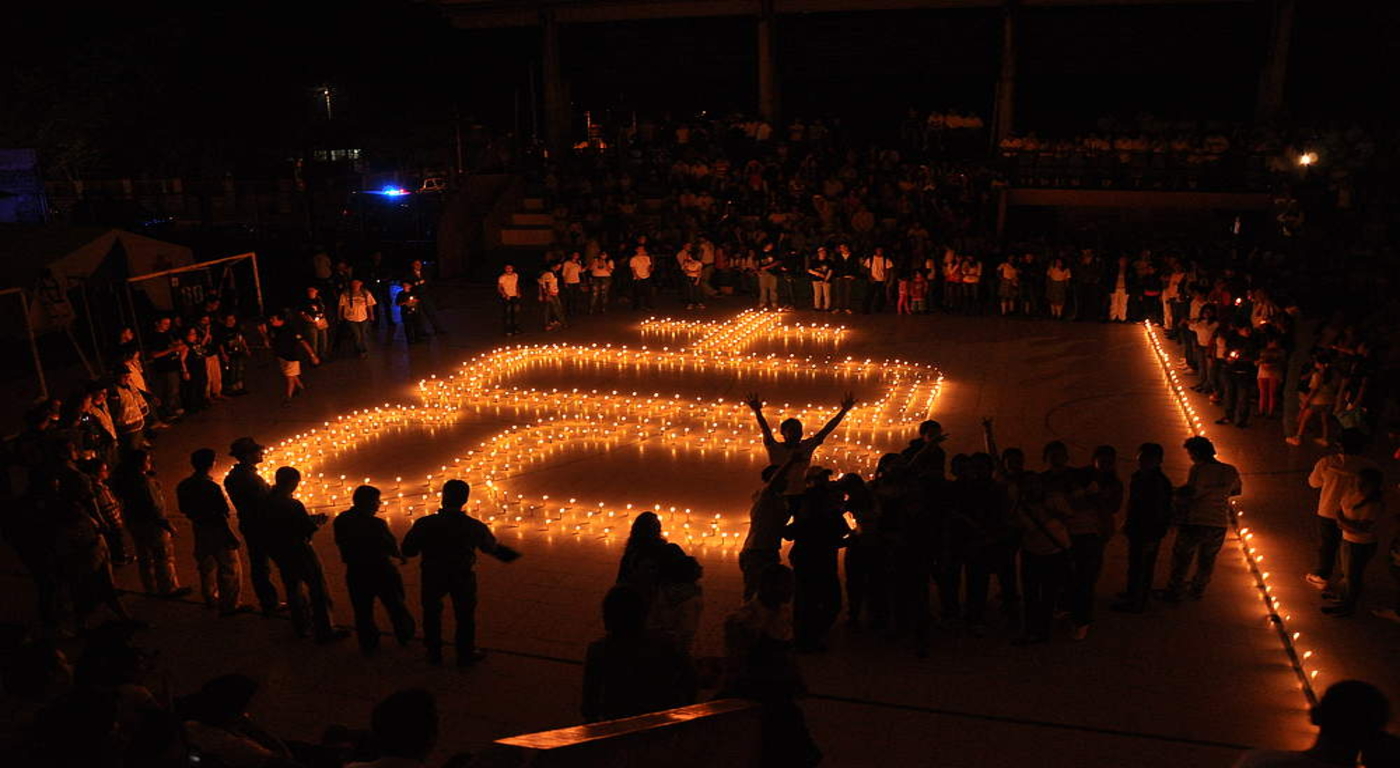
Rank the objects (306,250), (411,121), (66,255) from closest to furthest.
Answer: (66,255)
(306,250)
(411,121)

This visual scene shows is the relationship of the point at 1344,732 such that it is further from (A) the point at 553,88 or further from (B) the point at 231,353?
(A) the point at 553,88

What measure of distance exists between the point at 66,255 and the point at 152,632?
12389mm

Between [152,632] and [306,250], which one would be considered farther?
[306,250]

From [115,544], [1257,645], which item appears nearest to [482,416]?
[115,544]

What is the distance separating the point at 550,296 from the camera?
17.7 m

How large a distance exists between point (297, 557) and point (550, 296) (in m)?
11.0

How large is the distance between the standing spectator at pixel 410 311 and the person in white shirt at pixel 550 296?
2009 mm

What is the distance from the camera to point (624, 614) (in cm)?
438

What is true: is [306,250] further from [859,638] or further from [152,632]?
[859,638]

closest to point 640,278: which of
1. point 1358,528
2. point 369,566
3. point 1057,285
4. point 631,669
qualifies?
point 1057,285

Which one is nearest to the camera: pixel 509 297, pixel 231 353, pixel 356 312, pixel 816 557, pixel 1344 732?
pixel 1344 732

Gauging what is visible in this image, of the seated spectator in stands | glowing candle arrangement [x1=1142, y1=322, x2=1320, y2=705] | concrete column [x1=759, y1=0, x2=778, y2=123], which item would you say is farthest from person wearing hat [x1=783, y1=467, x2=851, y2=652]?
concrete column [x1=759, y1=0, x2=778, y2=123]

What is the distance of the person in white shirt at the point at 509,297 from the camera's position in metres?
17.1

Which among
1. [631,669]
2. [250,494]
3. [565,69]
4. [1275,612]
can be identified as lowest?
[1275,612]
